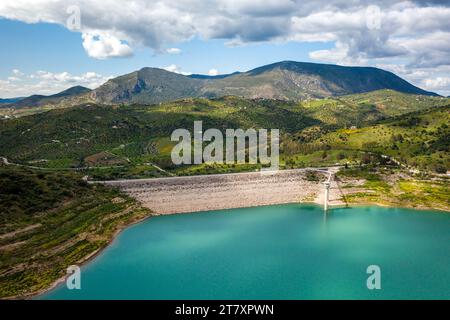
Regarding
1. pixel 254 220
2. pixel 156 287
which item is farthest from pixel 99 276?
pixel 254 220

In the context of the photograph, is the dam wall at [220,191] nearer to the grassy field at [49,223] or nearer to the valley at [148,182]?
the valley at [148,182]

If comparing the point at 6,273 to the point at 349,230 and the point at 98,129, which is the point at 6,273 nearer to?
the point at 349,230

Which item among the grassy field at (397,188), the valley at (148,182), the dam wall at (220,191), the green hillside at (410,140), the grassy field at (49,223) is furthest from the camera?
the green hillside at (410,140)

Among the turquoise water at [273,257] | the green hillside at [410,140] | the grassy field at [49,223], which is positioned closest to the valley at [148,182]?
the grassy field at [49,223]

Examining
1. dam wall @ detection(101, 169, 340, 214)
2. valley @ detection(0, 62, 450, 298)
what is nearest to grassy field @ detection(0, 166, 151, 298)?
valley @ detection(0, 62, 450, 298)

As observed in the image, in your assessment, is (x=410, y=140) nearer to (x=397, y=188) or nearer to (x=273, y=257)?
(x=397, y=188)

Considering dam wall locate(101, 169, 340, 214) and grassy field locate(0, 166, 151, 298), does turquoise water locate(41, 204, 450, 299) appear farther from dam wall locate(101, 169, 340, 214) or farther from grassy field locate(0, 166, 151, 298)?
dam wall locate(101, 169, 340, 214)
